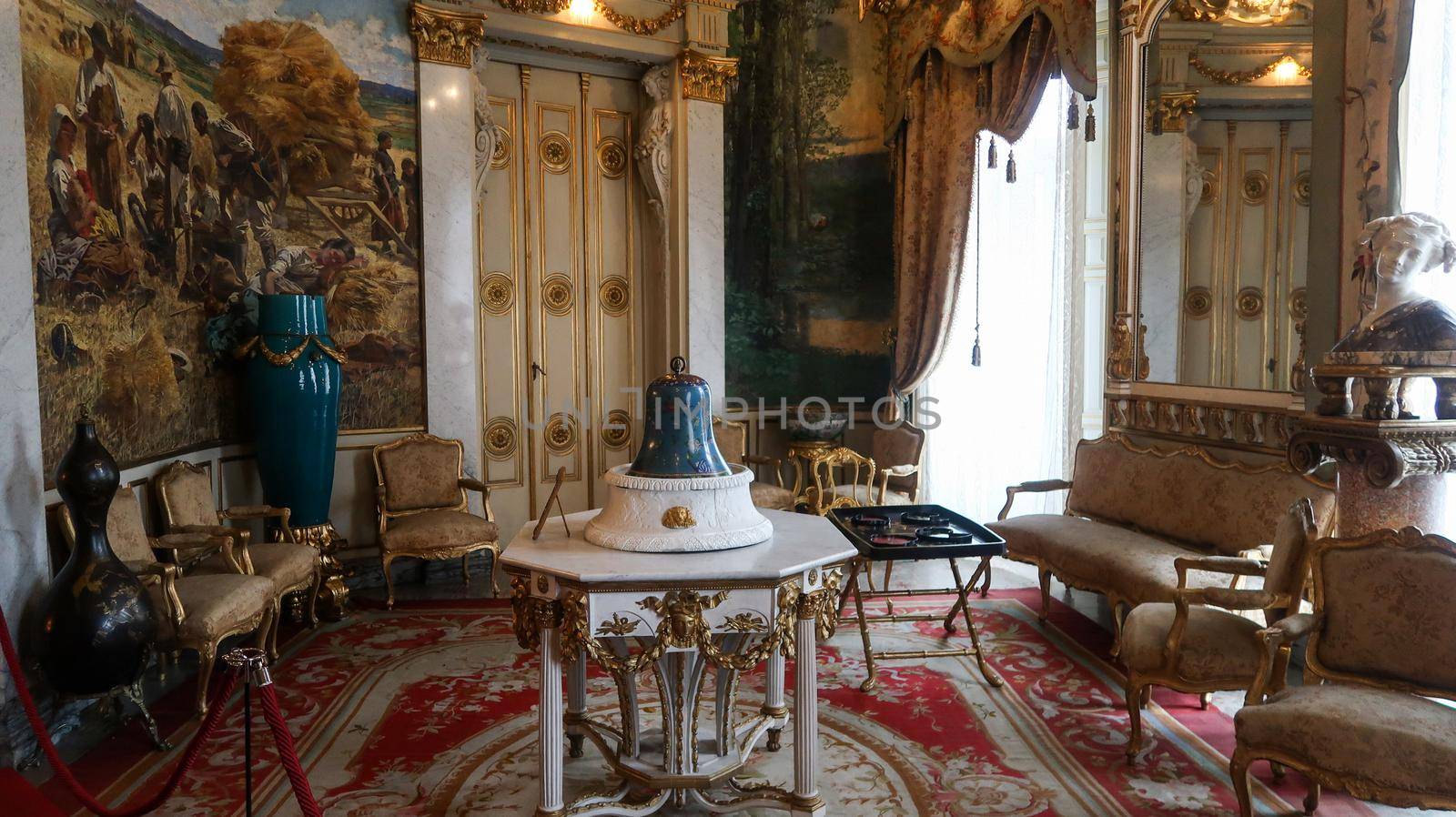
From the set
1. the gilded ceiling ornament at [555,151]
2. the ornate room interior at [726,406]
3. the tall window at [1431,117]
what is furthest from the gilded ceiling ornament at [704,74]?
the tall window at [1431,117]

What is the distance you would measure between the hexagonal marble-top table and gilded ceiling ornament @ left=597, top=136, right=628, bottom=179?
17.1 ft

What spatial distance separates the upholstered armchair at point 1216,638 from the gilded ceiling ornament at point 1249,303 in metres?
1.64

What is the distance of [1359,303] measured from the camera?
4184mm

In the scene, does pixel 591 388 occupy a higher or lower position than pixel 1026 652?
higher

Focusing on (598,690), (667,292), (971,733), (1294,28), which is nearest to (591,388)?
(667,292)

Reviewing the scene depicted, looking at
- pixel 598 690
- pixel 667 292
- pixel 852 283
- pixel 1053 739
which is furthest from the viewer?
pixel 852 283

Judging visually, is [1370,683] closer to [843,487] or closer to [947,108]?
[843,487]

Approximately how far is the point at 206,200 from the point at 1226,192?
6274 millimetres

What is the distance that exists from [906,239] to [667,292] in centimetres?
220

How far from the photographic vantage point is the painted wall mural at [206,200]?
4.36 metres

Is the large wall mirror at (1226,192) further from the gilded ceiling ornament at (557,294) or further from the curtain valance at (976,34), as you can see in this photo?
the gilded ceiling ornament at (557,294)

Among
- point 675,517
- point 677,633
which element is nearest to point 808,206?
point 675,517

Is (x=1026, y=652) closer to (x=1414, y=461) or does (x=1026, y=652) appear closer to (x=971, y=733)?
(x=971, y=733)

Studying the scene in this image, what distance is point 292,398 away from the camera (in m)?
5.88
